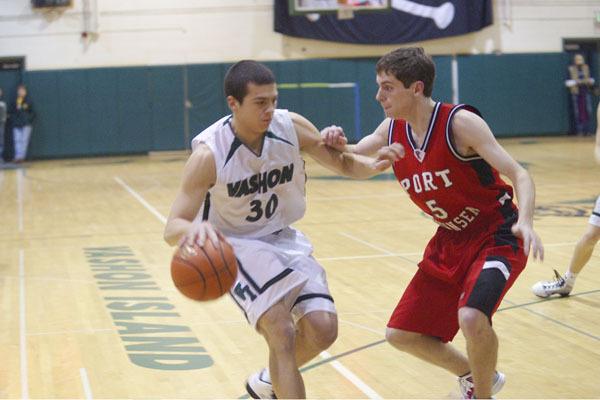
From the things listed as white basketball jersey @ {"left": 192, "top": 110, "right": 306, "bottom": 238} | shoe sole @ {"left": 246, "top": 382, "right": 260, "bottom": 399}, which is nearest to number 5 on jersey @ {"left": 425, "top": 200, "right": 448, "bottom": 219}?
white basketball jersey @ {"left": 192, "top": 110, "right": 306, "bottom": 238}

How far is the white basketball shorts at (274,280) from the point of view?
4.14m

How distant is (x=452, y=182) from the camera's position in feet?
14.3

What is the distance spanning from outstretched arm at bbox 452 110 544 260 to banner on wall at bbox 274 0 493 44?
17.9 m

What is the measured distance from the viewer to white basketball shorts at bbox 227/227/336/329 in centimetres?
414

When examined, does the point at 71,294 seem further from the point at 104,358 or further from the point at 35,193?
the point at 35,193

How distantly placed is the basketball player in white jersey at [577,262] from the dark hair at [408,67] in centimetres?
284

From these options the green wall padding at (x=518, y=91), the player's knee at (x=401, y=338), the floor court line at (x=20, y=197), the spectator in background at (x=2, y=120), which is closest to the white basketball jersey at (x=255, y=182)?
the player's knee at (x=401, y=338)

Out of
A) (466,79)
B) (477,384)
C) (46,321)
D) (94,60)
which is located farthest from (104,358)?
(466,79)

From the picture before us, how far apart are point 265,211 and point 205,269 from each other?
2.20 feet

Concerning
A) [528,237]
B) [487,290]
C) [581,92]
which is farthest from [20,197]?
[581,92]

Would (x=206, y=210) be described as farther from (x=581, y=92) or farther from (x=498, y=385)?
(x=581, y=92)

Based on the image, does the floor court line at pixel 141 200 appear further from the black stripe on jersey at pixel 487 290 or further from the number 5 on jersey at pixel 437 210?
the black stripe on jersey at pixel 487 290

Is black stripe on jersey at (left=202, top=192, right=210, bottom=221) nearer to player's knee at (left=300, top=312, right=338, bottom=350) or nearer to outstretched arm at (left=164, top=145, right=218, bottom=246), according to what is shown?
outstretched arm at (left=164, top=145, right=218, bottom=246)

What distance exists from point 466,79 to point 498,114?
1324 mm
